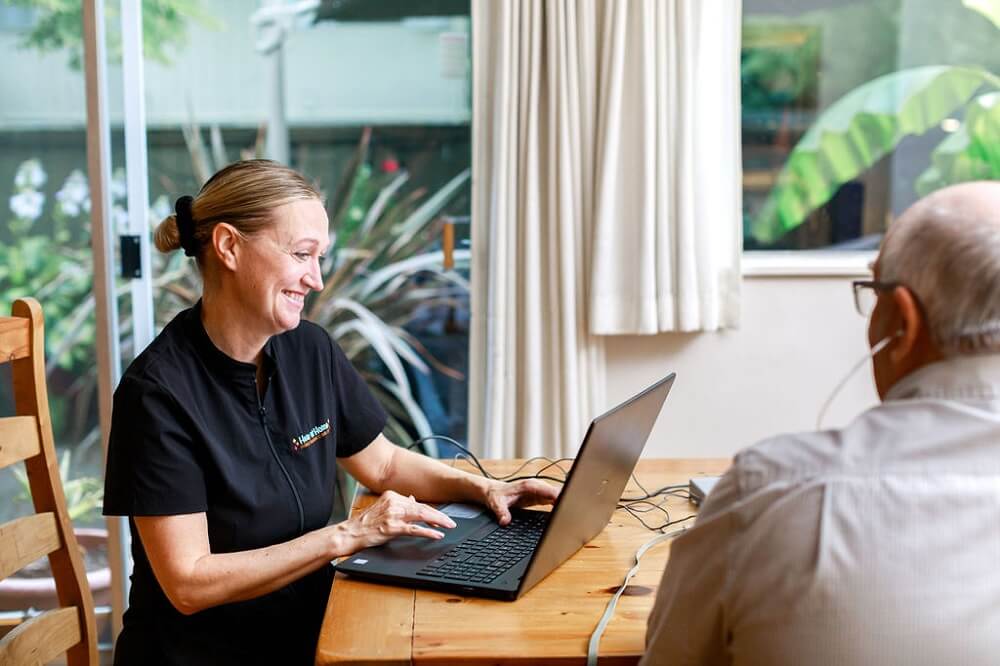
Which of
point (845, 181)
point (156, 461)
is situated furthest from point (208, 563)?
point (845, 181)

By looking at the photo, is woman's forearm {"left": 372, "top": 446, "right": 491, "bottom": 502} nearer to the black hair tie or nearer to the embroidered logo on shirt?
the embroidered logo on shirt

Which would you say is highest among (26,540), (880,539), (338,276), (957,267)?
(957,267)

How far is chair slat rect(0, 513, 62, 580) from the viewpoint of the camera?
152 centimetres

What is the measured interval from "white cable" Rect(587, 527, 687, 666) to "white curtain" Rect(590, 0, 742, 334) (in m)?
1.29

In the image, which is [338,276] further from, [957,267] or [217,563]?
[957,267]

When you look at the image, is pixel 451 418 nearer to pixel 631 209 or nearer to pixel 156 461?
pixel 631 209

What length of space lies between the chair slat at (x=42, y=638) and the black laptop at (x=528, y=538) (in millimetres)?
519

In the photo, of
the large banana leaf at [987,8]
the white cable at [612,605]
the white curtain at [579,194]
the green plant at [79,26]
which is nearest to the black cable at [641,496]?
the white cable at [612,605]

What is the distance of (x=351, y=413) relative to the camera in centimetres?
189

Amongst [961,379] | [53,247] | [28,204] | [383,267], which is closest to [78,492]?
[53,247]

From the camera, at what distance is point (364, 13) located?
3014 millimetres

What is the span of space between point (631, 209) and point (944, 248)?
1.89 metres

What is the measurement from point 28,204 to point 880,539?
110 inches

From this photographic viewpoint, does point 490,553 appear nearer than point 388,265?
Yes
